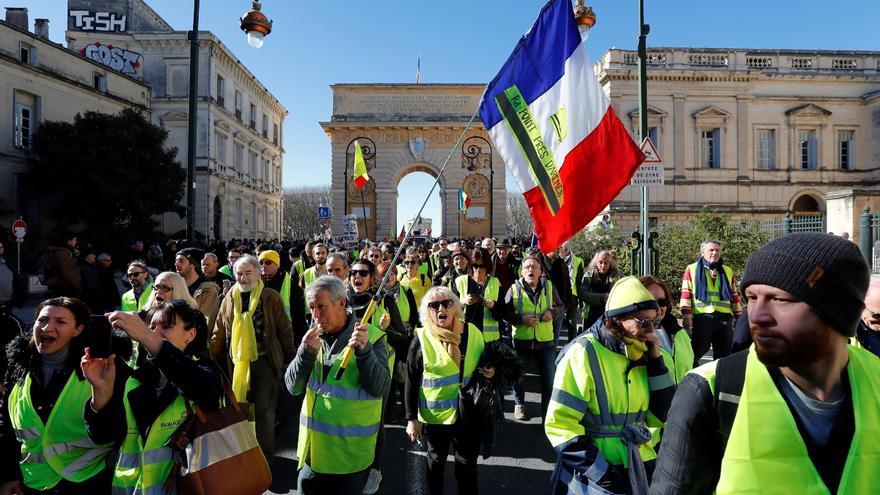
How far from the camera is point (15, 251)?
2028 cm

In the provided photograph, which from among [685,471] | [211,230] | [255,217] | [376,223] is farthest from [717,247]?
[255,217]

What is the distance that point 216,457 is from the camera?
2.56 m

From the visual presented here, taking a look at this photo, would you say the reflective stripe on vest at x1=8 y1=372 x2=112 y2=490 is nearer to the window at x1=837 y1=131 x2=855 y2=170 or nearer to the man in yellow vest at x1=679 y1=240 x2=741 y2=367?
the man in yellow vest at x1=679 y1=240 x2=741 y2=367

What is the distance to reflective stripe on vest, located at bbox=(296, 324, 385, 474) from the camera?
3.14 meters

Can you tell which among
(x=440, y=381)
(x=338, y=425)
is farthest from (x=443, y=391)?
(x=338, y=425)

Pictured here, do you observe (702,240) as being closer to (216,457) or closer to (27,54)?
(216,457)

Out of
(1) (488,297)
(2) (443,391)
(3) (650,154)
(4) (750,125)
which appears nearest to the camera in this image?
(2) (443,391)

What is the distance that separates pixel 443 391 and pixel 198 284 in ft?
10.9

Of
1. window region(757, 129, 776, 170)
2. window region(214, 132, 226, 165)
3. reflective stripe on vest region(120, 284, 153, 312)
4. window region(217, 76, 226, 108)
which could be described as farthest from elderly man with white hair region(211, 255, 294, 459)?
window region(217, 76, 226, 108)

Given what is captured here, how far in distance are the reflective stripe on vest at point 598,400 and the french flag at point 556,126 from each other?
1.61m

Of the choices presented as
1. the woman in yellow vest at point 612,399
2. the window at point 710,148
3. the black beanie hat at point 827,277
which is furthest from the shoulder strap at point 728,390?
the window at point 710,148

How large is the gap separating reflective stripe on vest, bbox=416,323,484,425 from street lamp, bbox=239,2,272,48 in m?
7.19

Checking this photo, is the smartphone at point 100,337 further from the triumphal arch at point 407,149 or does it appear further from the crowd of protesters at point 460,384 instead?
the triumphal arch at point 407,149

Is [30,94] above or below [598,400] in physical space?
above
